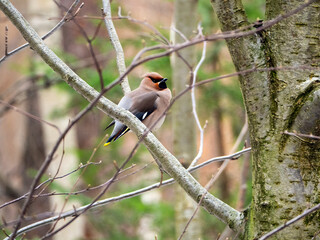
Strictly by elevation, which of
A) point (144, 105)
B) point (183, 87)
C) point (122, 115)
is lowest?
point (183, 87)

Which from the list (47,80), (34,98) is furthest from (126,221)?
(34,98)

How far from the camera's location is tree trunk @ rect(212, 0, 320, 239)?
2.28m

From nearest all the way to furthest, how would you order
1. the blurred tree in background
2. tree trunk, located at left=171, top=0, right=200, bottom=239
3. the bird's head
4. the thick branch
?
the thick branch < the bird's head < the blurred tree in background < tree trunk, located at left=171, top=0, right=200, bottom=239

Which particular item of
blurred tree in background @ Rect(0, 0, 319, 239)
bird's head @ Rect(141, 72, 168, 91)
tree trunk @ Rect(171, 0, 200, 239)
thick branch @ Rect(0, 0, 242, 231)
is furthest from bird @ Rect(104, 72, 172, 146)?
thick branch @ Rect(0, 0, 242, 231)

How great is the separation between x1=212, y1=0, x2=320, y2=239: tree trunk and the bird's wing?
156 cm

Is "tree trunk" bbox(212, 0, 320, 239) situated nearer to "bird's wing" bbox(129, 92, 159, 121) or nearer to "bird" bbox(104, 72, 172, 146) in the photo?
"bird" bbox(104, 72, 172, 146)

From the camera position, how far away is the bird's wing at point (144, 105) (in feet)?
12.7

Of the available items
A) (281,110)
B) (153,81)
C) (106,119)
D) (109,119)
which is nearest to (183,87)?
(153,81)

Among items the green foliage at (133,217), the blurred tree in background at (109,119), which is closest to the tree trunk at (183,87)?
the blurred tree in background at (109,119)

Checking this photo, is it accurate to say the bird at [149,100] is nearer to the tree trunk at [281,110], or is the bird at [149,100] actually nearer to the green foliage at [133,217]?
the tree trunk at [281,110]

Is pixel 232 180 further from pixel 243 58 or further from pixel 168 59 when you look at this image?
pixel 243 58

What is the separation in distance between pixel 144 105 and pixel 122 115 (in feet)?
5.60

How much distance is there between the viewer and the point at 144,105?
397 centimetres

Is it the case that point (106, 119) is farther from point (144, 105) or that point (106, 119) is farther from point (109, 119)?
point (144, 105)
